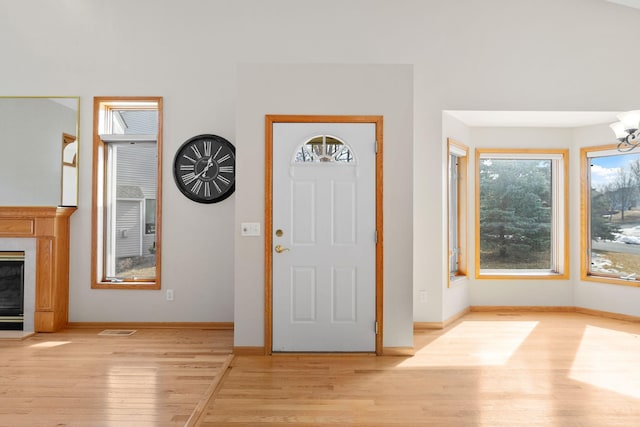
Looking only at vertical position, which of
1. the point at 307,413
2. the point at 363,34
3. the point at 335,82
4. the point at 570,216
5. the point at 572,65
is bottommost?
the point at 307,413

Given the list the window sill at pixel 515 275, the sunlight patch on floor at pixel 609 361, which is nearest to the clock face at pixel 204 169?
the window sill at pixel 515 275

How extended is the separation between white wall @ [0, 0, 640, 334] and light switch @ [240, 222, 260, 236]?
3.00 ft

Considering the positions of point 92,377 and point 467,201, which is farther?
point 467,201

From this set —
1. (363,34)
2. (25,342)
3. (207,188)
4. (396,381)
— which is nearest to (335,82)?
(363,34)

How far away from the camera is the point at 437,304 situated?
448cm

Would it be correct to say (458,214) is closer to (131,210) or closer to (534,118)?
(534,118)

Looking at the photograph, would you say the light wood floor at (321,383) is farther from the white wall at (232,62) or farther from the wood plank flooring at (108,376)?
the white wall at (232,62)

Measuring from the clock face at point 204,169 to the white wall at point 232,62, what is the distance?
0.10 metres

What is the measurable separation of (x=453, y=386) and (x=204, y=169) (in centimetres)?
313

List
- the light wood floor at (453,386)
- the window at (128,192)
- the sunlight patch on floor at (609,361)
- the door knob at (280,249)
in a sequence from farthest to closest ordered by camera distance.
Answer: the window at (128,192)
the door knob at (280,249)
the sunlight patch on floor at (609,361)
the light wood floor at (453,386)

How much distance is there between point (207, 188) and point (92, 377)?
2.05m

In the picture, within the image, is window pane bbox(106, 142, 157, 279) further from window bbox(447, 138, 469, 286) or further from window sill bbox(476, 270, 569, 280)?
window sill bbox(476, 270, 569, 280)

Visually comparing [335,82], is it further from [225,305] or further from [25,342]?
[25,342]

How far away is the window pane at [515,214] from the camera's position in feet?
17.3
